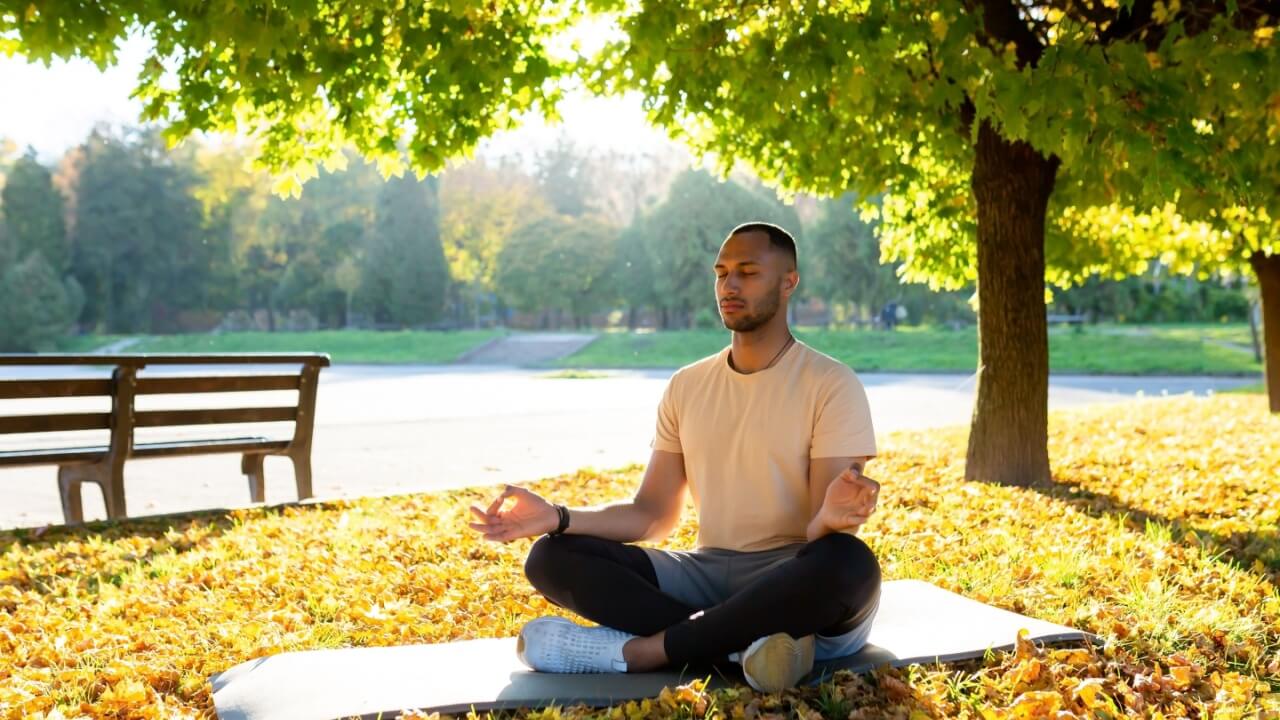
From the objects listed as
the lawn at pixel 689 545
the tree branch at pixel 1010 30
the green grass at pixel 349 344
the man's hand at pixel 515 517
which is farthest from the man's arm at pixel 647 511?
the green grass at pixel 349 344

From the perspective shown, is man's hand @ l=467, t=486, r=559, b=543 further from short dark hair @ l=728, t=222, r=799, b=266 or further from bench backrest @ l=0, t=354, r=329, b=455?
bench backrest @ l=0, t=354, r=329, b=455

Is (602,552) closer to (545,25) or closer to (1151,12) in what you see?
(545,25)

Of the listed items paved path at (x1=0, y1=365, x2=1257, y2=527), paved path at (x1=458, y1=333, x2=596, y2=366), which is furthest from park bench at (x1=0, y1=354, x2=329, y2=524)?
paved path at (x1=458, y1=333, x2=596, y2=366)

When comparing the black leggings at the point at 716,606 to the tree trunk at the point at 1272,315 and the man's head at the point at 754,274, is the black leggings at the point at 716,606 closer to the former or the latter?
the man's head at the point at 754,274

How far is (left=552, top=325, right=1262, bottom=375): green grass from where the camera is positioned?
30234mm

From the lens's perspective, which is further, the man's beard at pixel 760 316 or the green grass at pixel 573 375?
the green grass at pixel 573 375

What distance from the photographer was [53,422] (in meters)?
6.74

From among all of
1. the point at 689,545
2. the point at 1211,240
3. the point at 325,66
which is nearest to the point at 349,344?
the point at 1211,240

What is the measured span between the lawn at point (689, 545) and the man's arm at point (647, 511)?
27.1 inches

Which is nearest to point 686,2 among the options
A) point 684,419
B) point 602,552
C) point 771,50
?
point 771,50

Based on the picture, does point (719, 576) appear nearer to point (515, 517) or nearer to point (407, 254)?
point (515, 517)

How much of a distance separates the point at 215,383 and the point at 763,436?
5.12 metres

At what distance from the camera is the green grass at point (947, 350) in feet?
99.2

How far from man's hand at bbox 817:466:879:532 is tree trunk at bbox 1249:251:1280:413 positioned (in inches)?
537
